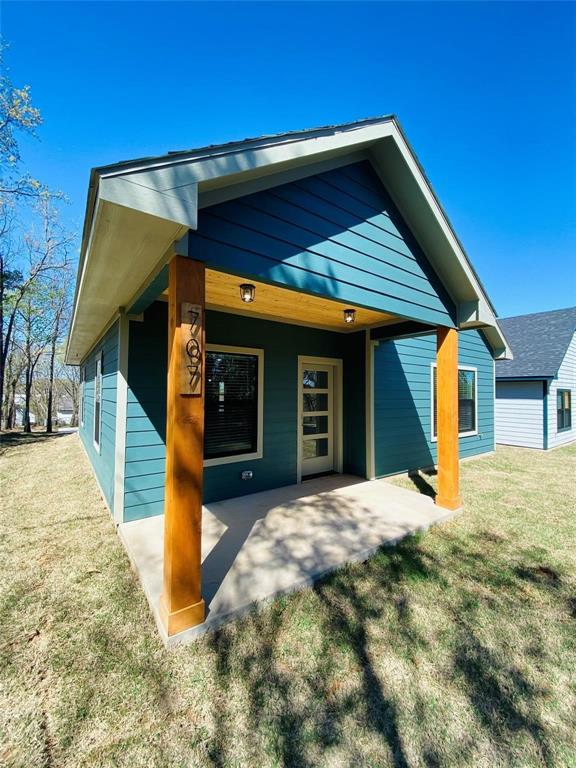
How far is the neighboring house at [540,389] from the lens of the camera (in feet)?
32.7

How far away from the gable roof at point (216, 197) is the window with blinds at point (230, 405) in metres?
1.51

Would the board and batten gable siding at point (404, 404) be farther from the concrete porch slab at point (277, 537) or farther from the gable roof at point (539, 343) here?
the gable roof at point (539, 343)

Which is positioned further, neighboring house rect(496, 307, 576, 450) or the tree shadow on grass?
neighboring house rect(496, 307, 576, 450)

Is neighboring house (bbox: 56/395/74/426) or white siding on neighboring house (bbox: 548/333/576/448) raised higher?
white siding on neighboring house (bbox: 548/333/576/448)

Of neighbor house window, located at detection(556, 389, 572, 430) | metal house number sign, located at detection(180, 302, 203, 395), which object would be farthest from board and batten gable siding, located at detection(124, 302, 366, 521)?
neighbor house window, located at detection(556, 389, 572, 430)

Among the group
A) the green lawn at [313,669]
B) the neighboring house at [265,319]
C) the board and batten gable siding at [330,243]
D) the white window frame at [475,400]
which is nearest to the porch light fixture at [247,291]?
the neighboring house at [265,319]

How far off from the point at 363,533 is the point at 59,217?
18.2m

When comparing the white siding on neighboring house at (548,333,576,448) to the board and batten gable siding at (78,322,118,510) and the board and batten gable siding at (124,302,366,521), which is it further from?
the board and batten gable siding at (78,322,118,510)

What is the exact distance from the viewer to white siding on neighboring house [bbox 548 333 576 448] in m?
10.2

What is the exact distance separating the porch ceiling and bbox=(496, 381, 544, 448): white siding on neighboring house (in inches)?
307

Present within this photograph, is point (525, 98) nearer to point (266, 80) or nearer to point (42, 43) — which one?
point (266, 80)

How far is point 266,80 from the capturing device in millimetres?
5910

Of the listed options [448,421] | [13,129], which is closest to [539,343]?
[448,421]

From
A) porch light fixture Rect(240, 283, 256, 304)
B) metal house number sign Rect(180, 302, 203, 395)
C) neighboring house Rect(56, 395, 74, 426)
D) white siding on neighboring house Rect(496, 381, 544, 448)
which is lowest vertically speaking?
neighboring house Rect(56, 395, 74, 426)
